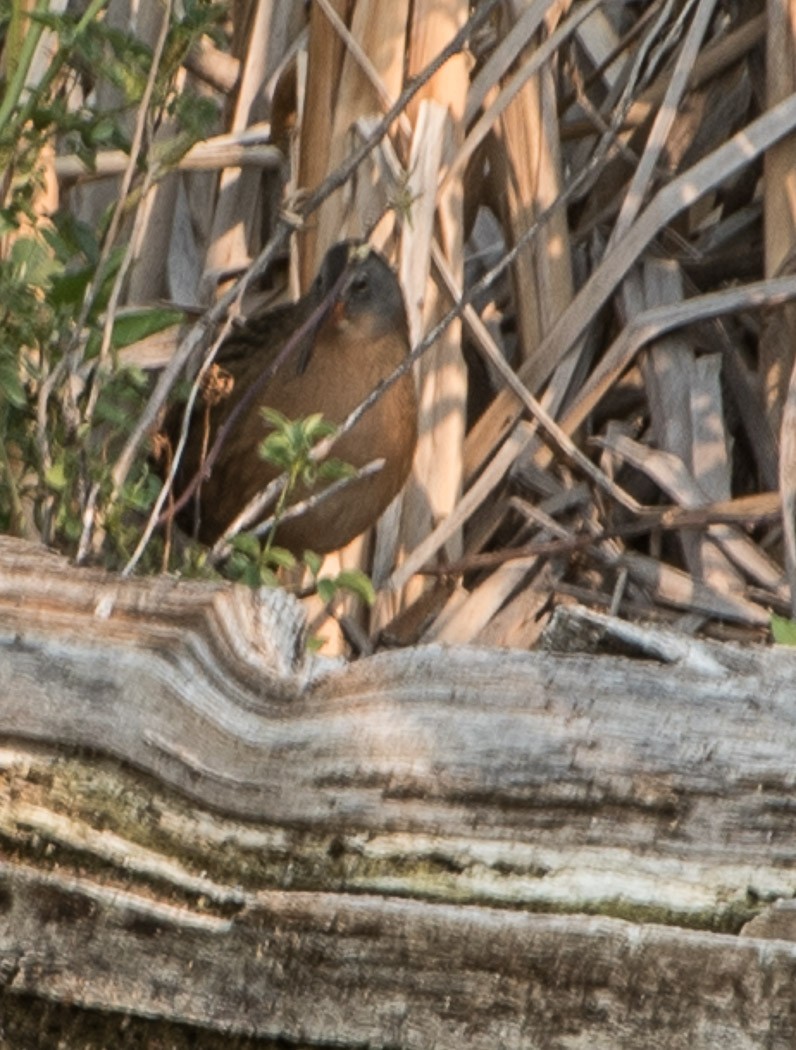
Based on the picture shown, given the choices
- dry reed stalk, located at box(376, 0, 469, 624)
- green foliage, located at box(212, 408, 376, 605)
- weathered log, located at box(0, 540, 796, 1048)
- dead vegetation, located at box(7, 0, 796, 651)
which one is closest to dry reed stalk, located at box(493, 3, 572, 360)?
dead vegetation, located at box(7, 0, 796, 651)

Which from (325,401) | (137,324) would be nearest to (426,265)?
(325,401)

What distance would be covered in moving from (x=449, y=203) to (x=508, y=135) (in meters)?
0.19

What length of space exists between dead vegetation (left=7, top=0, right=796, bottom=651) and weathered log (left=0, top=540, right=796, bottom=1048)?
5.36 feet

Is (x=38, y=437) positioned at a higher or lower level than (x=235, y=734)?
higher

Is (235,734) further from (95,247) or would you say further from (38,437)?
(95,247)

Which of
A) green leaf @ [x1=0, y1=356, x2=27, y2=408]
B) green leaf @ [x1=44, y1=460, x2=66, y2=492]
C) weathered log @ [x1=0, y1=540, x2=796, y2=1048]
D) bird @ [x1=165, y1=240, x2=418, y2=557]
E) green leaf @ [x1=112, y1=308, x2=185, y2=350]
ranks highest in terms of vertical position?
bird @ [x1=165, y1=240, x2=418, y2=557]

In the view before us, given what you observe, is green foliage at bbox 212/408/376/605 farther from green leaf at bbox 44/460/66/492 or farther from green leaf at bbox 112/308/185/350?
green leaf at bbox 112/308/185/350

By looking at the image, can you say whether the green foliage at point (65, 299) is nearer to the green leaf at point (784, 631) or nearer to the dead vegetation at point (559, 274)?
the green leaf at point (784, 631)

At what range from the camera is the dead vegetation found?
355cm

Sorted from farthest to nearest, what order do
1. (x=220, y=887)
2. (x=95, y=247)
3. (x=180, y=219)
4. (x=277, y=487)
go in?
1. (x=180, y=219)
2. (x=95, y=247)
3. (x=277, y=487)
4. (x=220, y=887)

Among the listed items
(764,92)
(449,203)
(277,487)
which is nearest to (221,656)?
(277,487)

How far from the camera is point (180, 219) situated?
160 inches

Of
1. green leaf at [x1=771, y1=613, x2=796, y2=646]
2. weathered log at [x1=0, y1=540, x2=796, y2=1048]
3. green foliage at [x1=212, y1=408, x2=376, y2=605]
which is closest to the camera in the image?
weathered log at [x1=0, y1=540, x2=796, y2=1048]

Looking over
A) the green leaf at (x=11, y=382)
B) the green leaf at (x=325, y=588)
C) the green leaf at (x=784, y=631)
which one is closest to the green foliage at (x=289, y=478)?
the green leaf at (x=325, y=588)
